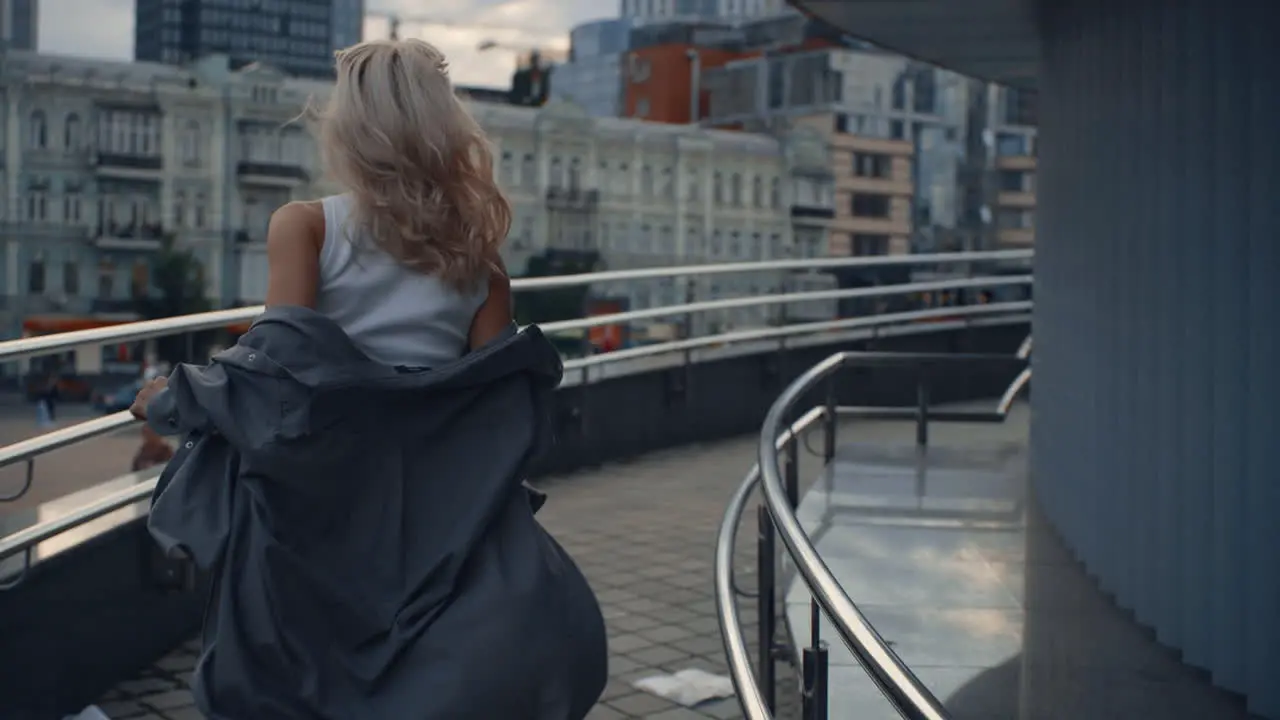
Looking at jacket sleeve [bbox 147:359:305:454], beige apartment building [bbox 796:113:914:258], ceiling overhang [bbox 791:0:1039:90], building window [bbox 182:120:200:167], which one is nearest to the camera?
jacket sleeve [bbox 147:359:305:454]

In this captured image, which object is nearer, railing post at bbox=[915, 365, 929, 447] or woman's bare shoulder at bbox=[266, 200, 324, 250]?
woman's bare shoulder at bbox=[266, 200, 324, 250]

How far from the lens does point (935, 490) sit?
288 inches

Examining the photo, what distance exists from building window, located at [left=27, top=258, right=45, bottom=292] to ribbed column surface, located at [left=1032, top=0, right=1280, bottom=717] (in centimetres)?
8319

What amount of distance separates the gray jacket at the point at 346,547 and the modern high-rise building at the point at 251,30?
10242 centimetres

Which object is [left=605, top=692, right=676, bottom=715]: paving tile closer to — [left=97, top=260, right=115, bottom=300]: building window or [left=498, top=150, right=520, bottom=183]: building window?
[left=498, top=150, right=520, bottom=183]: building window

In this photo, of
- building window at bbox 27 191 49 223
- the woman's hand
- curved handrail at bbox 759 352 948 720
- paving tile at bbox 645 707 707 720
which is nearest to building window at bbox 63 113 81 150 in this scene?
building window at bbox 27 191 49 223

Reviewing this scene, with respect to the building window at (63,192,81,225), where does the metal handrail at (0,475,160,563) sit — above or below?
below

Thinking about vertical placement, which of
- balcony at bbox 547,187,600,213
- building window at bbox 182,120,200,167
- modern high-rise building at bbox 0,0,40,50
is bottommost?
balcony at bbox 547,187,600,213

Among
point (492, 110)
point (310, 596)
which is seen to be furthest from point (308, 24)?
point (310, 596)

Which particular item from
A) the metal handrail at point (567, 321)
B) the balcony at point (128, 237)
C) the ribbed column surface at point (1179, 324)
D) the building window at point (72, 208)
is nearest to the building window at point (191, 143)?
the balcony at point (128, 237)

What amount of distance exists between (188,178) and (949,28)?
265 feet

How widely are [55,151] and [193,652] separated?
8484 cm

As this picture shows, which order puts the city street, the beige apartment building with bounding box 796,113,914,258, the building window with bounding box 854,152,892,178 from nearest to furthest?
the city street < the beige apartment building with bounding box 796,113,914,258 < the building window with bounding box 854,152,892,178

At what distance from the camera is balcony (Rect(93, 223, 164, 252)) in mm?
85188
